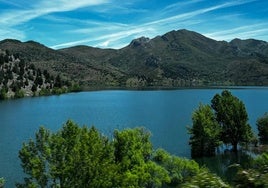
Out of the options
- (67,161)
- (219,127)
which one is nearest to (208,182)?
(67,161)

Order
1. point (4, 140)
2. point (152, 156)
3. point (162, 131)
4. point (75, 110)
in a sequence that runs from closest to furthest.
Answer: point (152, 156), point (4, 140), point (162, 131), point (75, 110)

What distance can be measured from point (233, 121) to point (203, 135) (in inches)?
354

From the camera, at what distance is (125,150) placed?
5247cm

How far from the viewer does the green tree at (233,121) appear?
3374 inches

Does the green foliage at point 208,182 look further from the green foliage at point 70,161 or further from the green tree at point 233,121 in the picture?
the green tree at point 233,121

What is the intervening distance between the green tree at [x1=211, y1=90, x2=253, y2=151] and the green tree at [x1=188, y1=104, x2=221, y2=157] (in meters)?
3.11

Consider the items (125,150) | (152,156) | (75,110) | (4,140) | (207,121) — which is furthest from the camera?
(75,110)

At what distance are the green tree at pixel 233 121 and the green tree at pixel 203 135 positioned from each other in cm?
311

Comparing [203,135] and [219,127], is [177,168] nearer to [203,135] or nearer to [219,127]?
[203,135]

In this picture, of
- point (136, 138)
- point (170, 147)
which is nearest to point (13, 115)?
point (170, 147)

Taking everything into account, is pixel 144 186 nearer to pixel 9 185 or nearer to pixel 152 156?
pixel 152 156

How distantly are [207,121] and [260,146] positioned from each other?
18458 mm

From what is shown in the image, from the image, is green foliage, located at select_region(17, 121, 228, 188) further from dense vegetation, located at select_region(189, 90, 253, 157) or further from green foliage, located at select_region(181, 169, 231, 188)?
dense vegetation, located at select_region(189, 90, 253, 157)

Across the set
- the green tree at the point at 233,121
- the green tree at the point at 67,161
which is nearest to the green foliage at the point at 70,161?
the green tree at the point at 67,161
